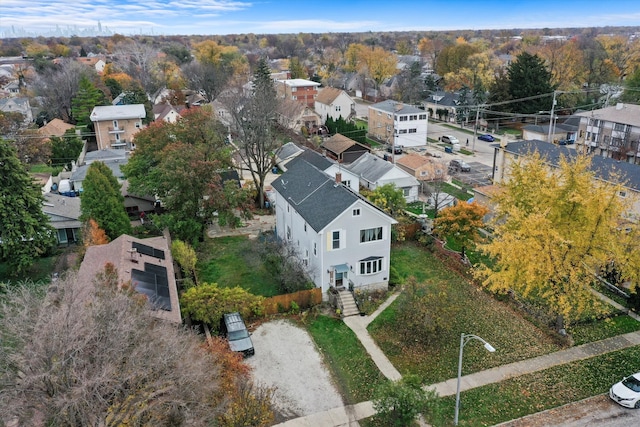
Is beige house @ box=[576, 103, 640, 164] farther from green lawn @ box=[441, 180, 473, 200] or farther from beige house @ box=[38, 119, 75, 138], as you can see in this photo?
beige house @ box=[38, 119, 75, 138]

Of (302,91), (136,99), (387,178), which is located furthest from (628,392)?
(302,91)

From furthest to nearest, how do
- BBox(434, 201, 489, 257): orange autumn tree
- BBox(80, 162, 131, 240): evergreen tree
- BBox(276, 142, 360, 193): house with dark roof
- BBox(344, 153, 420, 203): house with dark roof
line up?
BBox(344, 153, 420, 203): house with dark roof → BBox(276, 142, 360, 193): house with dark roof → BBox(80, 162, 131, 240): evergreen tree → BBox(434, 201, 489, 257): orange autumn tree

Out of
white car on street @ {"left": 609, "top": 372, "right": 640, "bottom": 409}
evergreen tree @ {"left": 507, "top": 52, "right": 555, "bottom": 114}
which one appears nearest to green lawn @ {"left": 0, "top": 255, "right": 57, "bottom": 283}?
white car on street @ {"left": 609, "top": 372, "right": 640, "bottom": 409}

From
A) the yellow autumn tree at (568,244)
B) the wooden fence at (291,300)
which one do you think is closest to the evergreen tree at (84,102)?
the wooden fence at (291,300)

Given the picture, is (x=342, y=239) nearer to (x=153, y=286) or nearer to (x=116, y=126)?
(x=153, y=286)

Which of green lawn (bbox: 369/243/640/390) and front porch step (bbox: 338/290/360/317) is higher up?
front porch step (bbox: 338/290/360/317)

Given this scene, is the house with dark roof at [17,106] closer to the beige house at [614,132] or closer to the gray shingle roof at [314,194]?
the gray shingle roof at [314,194]
